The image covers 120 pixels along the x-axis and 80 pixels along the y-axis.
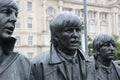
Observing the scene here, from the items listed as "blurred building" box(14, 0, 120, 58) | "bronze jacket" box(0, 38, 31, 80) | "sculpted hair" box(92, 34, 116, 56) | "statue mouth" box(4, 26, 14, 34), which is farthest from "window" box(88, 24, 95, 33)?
"statue mouth" box(4, 26, 14, 34)

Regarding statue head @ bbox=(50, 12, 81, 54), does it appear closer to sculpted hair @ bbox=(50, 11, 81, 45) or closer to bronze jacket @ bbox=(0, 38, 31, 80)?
sculpted hair @ bbox=(50, 11, 81, 45)

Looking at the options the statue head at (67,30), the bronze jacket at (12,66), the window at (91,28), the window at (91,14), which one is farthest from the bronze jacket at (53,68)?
the window at (91,14)

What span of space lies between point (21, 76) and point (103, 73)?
1631 millimetres

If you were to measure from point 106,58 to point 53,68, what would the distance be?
1.05 m

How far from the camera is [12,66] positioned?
198 cm

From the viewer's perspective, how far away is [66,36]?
255cm

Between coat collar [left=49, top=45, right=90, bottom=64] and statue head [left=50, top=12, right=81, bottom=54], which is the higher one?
statue head [left=50, top=12, right=81, bottom=54]

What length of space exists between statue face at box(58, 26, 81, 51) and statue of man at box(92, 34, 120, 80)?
96cm

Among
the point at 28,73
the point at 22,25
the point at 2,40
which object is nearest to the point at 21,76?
the point at 28,73

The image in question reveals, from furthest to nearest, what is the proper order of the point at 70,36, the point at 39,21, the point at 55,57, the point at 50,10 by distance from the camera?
the point at 50,10
the point at 39,21
the point at 55,57
the point at 70,36

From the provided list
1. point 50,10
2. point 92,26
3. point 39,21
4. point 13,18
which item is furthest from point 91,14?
point 13,18

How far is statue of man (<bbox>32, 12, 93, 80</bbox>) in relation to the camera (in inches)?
101

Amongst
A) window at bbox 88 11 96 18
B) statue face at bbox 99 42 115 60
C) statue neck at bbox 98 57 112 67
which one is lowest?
statue neck at bbox 98 57 112 67

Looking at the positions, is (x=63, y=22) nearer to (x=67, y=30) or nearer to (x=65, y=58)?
(x=67, y=30)
